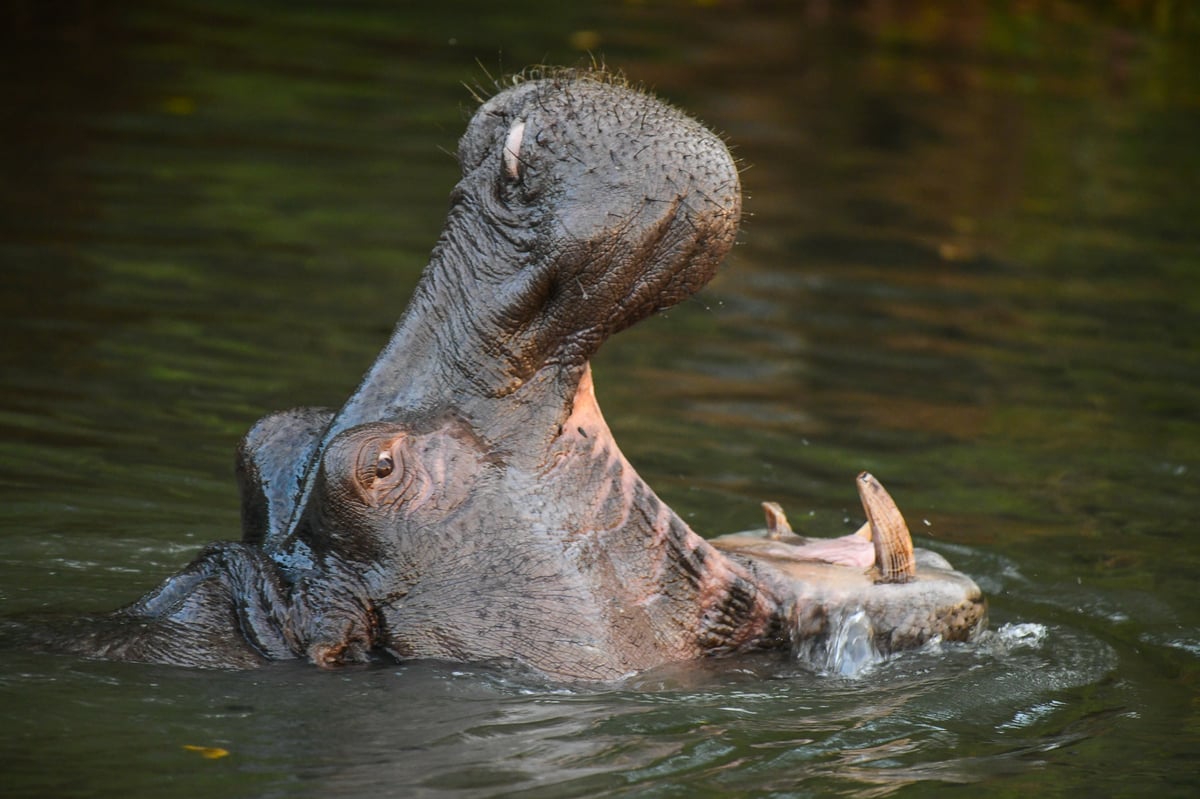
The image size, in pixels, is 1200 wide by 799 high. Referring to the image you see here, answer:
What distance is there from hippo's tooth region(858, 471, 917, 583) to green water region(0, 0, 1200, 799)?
37 centimetres

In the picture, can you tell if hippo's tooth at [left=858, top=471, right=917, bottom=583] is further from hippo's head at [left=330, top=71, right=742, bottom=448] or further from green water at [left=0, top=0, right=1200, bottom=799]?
hippo's head at [left=330, top=71, right=742, bottom=448]

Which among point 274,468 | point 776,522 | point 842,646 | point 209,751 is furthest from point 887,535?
point 209,751

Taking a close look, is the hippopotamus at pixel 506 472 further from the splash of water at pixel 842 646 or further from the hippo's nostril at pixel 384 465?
the splash of water at pixel 842 646

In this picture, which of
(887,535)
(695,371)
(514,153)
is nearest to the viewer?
(514,153)

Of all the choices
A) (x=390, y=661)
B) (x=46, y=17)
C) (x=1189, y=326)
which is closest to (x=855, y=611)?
(x=390, y=661)

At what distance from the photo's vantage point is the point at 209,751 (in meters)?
4.58

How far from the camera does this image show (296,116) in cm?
1606

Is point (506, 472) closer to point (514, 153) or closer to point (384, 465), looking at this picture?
point (384, 465)

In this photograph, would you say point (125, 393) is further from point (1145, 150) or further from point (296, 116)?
point (1145, 150)

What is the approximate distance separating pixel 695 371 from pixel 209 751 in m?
5.37

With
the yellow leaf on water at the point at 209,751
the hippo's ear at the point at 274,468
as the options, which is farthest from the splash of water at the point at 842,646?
the yellow leaf on water at the point at 209,751

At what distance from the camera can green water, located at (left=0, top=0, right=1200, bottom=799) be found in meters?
4.69

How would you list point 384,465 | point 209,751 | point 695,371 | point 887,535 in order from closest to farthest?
point 384,465
point 209,751
point 887,535
point 695,371

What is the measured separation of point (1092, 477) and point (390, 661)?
15.0 ft
